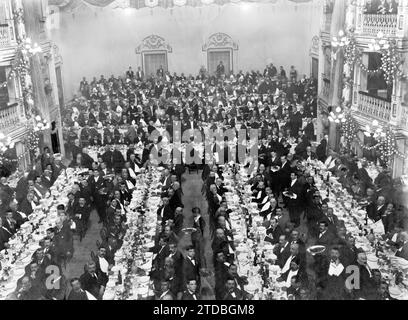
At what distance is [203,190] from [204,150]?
2.82m

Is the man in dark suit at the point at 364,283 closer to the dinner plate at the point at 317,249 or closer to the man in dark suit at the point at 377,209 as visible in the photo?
the dinner plate at the point at 317,249

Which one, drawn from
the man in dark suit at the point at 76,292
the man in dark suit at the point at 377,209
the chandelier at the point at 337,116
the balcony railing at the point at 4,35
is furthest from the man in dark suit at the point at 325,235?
the balcony railing at the point at 4,35

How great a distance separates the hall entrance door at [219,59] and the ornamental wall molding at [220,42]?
9.8 inches

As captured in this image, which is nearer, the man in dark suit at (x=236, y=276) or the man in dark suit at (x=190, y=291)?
the man in dark suit at (x=190, y=291)

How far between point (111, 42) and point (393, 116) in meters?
15.7

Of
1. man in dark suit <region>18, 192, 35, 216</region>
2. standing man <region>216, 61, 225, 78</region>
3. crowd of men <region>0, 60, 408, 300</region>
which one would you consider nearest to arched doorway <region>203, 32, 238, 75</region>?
standing man <region>216, 61, 225, 78</region>

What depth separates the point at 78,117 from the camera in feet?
69.1

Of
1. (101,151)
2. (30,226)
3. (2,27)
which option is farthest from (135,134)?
(30,226)

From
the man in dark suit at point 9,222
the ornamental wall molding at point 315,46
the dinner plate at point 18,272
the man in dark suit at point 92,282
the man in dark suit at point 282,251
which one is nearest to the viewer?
the man in dark suit at point 92,282

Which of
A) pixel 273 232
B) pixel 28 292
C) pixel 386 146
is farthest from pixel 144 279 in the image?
pixel 386 146

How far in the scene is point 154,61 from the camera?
2709 centimetres

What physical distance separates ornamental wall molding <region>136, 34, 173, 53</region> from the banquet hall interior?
5 cm

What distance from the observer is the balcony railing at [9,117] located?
16.7m

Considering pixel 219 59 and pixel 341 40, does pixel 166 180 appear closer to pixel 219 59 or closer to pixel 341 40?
pixel 341 40
